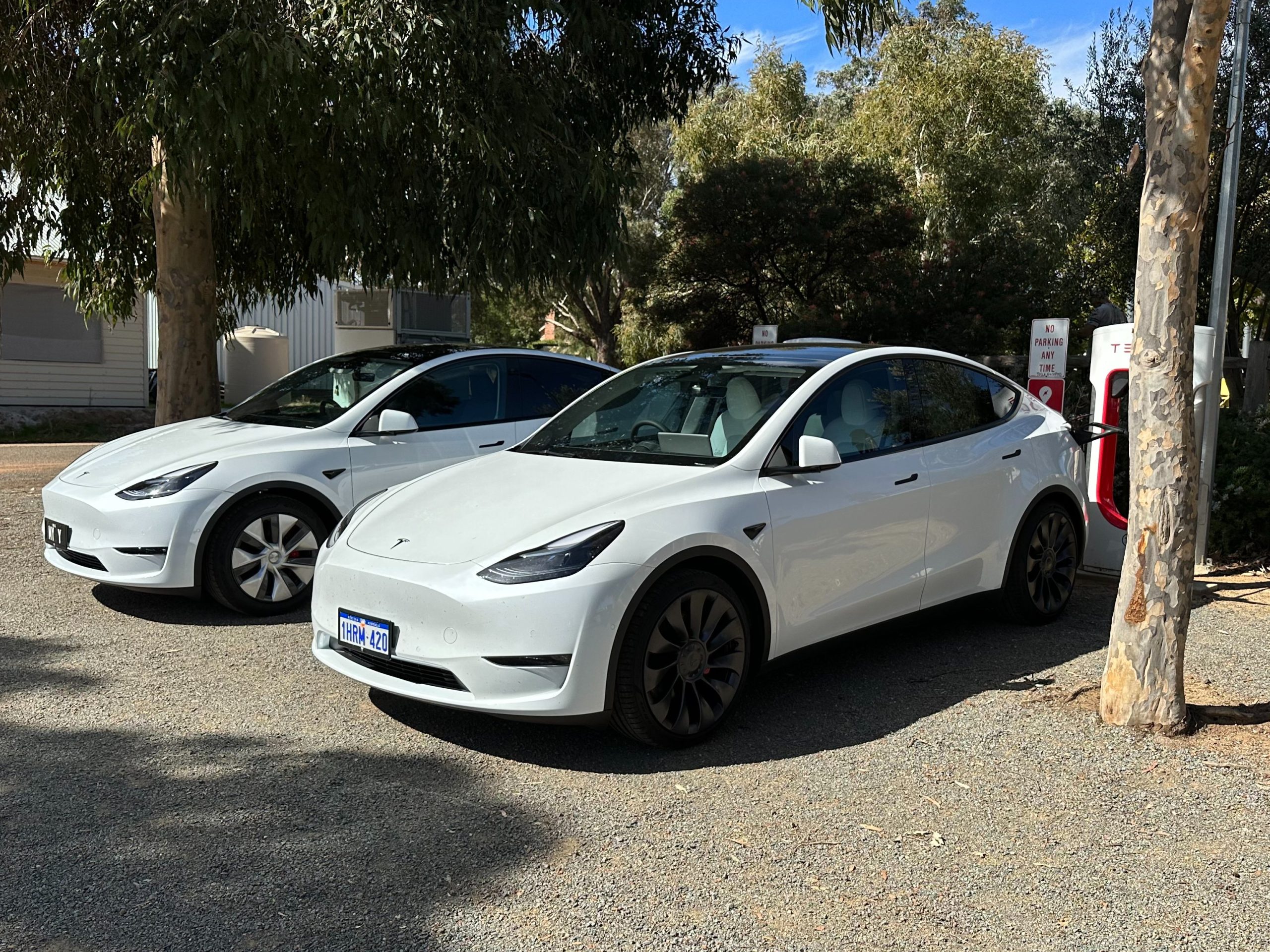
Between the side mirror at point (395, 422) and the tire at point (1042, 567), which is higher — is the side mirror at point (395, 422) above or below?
above

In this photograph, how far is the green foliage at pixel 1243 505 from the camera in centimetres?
823

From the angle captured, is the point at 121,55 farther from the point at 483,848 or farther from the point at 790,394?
the point at 483,848

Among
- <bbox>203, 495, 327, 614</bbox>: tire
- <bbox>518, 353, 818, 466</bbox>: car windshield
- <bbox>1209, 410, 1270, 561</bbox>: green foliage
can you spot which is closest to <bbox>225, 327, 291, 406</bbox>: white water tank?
<bbox>203, 495, 327, 614</bbox>: tire

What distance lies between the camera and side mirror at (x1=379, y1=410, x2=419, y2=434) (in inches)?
269

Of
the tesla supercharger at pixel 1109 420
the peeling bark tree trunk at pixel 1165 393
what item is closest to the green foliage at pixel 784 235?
the tesla supercharger at pixel 1109 420

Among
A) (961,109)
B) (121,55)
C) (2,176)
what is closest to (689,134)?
(961,109)

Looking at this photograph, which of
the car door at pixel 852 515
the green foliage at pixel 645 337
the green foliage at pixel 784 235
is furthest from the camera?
the green foliage at pixel 645 337

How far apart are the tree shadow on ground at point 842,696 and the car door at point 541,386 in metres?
2.78

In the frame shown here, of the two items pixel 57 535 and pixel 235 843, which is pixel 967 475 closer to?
pixel 235 843

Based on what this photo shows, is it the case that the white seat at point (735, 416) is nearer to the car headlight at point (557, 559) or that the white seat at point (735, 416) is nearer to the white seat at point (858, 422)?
the white seat at point (858, 422)

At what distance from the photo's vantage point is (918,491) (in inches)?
214

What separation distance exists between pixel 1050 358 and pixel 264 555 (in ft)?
18.5

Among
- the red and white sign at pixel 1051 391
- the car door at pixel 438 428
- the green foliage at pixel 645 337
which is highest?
the green foliage at pixel 645 337

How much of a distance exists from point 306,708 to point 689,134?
87.8 feet
